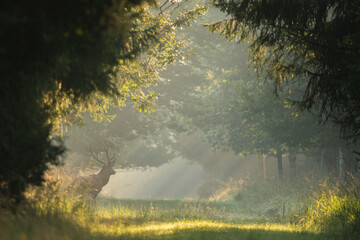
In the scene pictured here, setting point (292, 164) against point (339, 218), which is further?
point (292, 164)

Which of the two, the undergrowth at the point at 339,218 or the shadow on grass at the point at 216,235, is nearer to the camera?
the shadow on grass at the point at 216,235

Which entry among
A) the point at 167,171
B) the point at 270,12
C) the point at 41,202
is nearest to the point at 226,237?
the point at 41,202

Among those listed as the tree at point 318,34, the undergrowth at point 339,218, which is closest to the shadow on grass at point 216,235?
the undergrowth at point 339,218

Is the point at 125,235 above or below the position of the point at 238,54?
below

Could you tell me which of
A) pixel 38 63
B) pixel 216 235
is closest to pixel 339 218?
pixel 216 235

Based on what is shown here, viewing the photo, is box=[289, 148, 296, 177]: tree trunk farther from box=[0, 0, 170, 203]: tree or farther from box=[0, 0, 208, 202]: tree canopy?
box=[0, 0, 170, 203]: tree

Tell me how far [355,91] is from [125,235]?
16.0ft

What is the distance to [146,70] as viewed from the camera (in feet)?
40.4

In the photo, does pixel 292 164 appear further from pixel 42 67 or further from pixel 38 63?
pixel 38 63

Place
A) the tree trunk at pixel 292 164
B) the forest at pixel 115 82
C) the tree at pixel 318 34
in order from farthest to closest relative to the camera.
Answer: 1. the tree trunk at pixel 292 164
2. the tree at pixel 318 34
3. the forest at pixel 115 82

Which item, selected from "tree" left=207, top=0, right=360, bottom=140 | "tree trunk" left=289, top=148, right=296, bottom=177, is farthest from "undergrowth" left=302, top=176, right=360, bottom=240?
"tree trunk" left=289, top=148, right=296, bottom=177

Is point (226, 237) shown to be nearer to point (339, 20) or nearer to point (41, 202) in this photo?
point (41, 202)

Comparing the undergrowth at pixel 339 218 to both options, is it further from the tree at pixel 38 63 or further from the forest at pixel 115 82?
the tree at pixel 38 63

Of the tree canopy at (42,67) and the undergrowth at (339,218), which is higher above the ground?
the tree canopy at (42,67)
